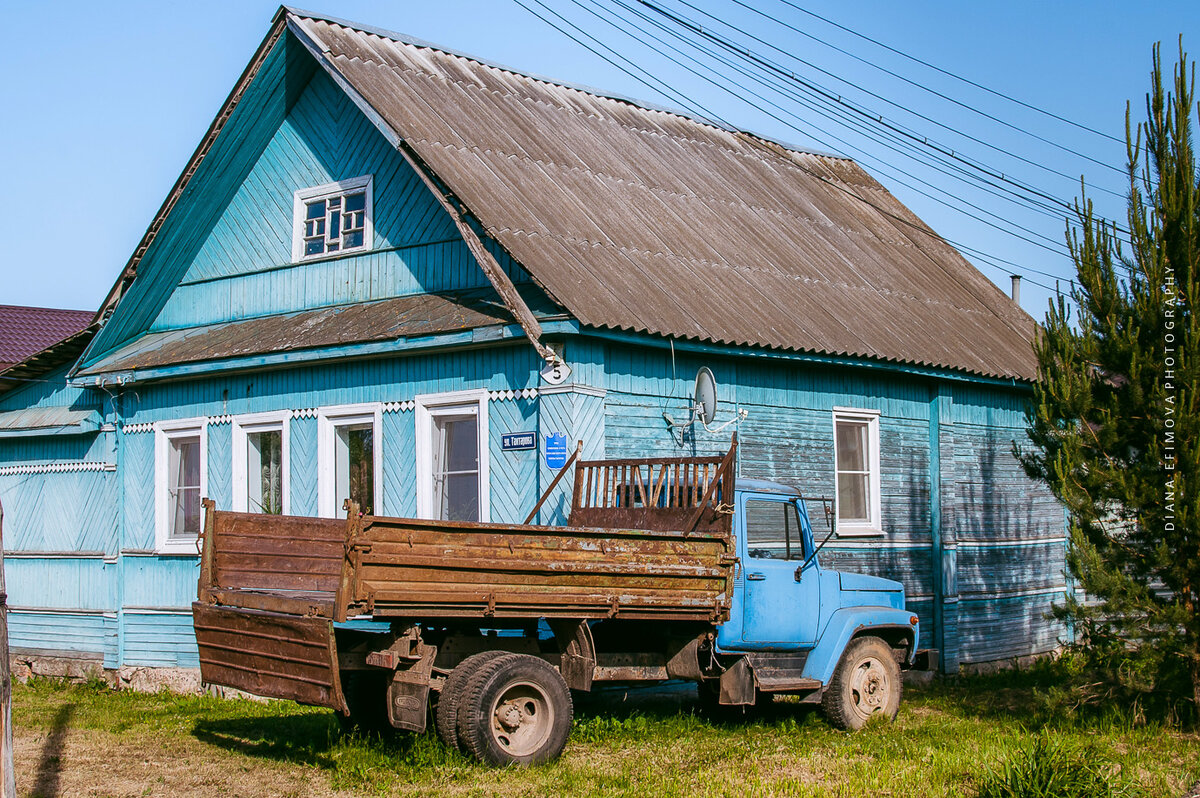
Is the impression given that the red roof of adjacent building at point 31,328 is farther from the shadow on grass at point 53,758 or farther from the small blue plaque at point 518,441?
the small blue plaque at point 518,441

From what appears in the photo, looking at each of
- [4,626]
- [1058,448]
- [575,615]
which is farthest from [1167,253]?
[4,626]

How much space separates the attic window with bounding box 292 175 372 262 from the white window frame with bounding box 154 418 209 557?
227 cm

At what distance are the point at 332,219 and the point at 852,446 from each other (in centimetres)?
648

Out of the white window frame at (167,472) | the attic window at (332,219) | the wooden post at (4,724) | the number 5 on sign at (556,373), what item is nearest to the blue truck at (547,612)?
the number 5 on sign at (556,373)

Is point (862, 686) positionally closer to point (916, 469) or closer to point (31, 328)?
point (916, 469)

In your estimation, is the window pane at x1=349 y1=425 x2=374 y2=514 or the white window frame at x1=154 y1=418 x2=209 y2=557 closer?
the window pane at x1=349 y1=425 x2=374 y2=514

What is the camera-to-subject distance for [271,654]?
26.8 feet

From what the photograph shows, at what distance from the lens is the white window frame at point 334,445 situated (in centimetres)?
1281

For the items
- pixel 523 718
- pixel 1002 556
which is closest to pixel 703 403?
pixel 523 718

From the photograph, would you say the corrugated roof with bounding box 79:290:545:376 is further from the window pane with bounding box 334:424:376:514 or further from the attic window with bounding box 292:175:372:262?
the window pane with bounding box 334:424:376:514

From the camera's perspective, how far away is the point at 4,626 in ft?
20.2

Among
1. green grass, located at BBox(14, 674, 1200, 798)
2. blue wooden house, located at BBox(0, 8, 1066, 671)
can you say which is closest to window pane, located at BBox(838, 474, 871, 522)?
blue wooden house, located at BBox(0, 8, 1066, 671)

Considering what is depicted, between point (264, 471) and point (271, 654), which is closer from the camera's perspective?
point (271, 654)

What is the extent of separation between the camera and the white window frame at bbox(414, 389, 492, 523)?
11922 millimetres
